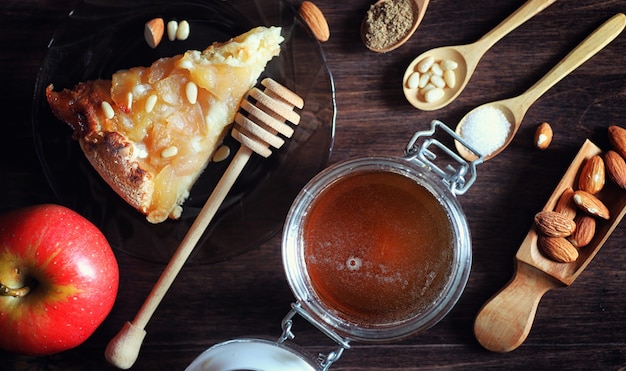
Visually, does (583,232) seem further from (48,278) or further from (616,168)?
(48,278)

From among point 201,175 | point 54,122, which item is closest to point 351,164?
point 201,175

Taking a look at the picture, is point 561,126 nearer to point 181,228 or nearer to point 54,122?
point 181,228

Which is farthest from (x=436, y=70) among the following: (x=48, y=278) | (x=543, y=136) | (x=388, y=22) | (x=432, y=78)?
(x=48, y=278)

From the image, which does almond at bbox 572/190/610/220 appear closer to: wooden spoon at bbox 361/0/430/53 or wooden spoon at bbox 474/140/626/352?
wooden spoon at bbox 474/140/626/352

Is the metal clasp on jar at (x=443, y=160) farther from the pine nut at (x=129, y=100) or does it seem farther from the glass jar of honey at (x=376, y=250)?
the pine nut at (x=129, y=100)

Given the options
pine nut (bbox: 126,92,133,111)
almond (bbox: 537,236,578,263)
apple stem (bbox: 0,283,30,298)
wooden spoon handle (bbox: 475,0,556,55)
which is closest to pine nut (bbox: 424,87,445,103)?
wooden spoon handle (bbox: 475,0,556,55)

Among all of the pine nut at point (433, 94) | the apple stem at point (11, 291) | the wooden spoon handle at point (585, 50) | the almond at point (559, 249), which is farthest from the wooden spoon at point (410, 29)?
the apple stem at point (11, 291)
